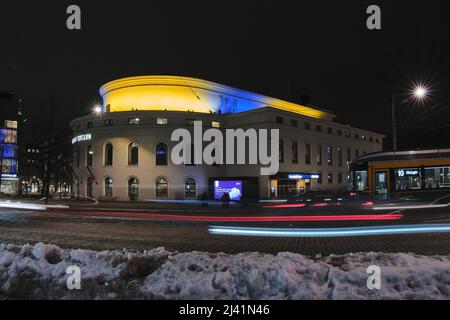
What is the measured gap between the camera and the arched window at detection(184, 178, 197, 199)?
163 ft

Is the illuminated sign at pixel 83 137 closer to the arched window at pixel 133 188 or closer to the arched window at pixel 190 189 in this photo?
the arched window at pixel 133 188

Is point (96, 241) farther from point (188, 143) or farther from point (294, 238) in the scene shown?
point (188, 143)

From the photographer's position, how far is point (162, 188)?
49.8 meters

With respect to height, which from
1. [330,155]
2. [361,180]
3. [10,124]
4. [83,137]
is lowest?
[361,180]

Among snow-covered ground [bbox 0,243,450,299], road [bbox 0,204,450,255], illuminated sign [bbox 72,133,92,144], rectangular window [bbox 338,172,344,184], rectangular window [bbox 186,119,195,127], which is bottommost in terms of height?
road [bbox 0,204,450,255]

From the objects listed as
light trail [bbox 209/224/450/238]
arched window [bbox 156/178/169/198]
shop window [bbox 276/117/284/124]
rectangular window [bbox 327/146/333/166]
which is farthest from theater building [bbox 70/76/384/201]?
light trail [bbox 209/224/450/238]

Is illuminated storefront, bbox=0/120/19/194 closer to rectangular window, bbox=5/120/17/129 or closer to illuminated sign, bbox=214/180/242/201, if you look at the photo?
rectangular window, bbox=5/120/17/129

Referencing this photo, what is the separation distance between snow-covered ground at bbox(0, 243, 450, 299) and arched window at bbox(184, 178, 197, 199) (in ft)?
135

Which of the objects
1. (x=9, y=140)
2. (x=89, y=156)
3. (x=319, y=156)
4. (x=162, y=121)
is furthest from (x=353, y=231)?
(x=9, y=140)

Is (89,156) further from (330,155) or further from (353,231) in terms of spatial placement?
(353,231)

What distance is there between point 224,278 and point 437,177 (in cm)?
2166

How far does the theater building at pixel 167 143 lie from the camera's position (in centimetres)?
4975
